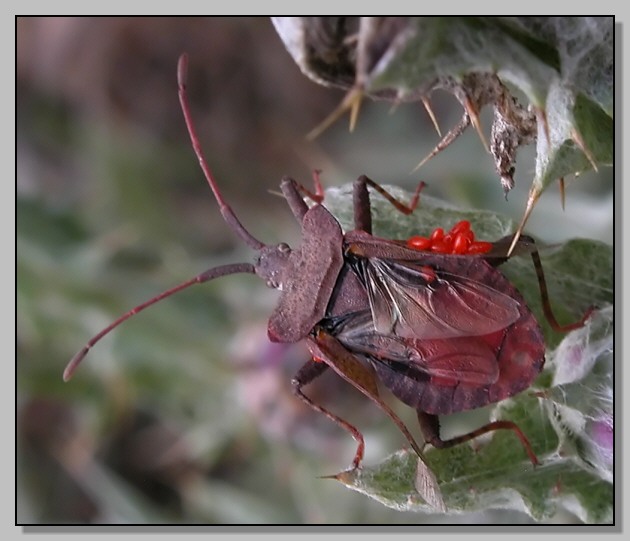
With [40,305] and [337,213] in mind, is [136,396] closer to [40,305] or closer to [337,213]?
[40,305]

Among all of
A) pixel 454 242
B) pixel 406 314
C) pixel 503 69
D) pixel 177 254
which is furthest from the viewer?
pixel 177 254

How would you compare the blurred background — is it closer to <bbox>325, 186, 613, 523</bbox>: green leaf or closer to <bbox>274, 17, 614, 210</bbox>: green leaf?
<bbox>325, 186, 613, 523</bbox>: green leaf

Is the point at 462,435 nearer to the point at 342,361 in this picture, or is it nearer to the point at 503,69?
the point at 342,361

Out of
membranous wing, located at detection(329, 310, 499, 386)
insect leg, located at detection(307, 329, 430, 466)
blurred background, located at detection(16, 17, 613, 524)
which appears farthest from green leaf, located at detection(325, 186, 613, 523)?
blurred background, located at detection(16, 17, 613, 524)

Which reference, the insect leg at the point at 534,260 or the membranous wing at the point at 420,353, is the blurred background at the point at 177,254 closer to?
the insect leg at the point at 534,260

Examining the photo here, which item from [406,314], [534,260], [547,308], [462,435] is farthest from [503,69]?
[462,435]

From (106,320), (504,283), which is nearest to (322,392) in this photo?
(106,320)

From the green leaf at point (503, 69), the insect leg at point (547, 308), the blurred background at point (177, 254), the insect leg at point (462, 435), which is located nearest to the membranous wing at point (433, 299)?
the insect leg at point (547, 308)
